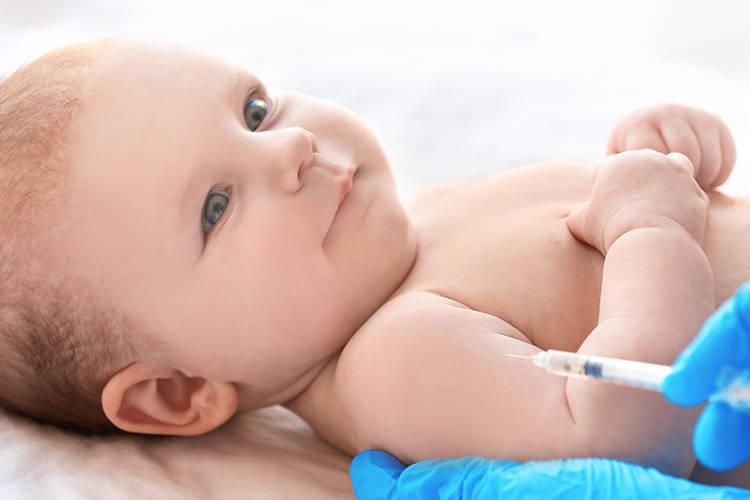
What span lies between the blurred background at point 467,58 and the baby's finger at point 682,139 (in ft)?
1.23

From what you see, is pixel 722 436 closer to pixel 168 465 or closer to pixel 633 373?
pixel 633 373

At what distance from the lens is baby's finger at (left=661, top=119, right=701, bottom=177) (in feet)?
4.44

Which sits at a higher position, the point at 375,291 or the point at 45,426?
the point at 375,291

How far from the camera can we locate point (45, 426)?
1.33m

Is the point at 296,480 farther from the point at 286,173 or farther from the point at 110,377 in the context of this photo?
the point at 286,173

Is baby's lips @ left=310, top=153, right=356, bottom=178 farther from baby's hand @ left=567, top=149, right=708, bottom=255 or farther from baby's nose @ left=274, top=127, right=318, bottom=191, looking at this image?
baby's hand @ left=567, top=149, right=708, bottom=255

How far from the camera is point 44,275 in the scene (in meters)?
1.20

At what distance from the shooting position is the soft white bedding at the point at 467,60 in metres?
1.93

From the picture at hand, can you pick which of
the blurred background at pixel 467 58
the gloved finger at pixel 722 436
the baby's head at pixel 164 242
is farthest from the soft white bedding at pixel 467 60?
the gloved finger at pixel 722 436

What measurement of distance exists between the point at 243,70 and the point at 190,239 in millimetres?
267

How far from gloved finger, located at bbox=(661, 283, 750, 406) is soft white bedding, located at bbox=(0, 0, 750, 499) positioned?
31.7 inches

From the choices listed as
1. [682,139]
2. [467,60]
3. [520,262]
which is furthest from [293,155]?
[467,60]

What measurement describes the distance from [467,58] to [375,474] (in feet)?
3.87

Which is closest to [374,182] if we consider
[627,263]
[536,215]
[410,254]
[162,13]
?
[410,254]
